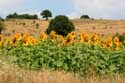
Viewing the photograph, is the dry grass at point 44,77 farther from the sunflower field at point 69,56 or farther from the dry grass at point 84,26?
the dry grass at point 84,26

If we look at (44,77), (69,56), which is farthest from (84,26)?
(44,77)

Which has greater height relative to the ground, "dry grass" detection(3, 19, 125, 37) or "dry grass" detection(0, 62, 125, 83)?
"dry grass" detection(0, 62, 125, 83)

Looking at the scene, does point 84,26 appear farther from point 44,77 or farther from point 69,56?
point 44,77

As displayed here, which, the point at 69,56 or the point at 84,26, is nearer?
the point at 69,56

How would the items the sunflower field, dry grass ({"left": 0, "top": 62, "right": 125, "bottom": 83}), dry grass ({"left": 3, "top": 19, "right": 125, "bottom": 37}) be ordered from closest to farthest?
1. dry grass ({"left": 0, "top": 62, "right": 125, "bottom": 83})
2. the sunflower field
3. dry grass ({"left": 3, "top": 19, "right": 125, "bottom": 37})

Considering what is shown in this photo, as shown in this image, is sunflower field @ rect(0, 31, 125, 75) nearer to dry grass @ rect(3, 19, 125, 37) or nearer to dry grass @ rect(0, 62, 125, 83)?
dry grass @ rect(0, 62, 125, 83)

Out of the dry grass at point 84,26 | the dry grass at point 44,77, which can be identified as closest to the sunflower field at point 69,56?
the dry grass at point 44,77

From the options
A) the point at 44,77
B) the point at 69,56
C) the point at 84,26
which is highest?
the point at 69,56

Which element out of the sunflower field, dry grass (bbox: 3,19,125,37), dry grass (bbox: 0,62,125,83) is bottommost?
dry grass (bbox: 3,19,125,37)

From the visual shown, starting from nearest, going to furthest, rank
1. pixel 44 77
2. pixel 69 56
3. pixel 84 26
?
pixel 44 77 < pixel 69 56 < pixel 84 26

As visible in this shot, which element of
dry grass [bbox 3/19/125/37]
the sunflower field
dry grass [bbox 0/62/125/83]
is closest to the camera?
dry grass [bbox 0/62/125/83]

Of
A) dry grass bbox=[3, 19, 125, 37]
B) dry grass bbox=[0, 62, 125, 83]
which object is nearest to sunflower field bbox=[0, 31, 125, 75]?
dry grass bbox=[0, 62, 125, 83]

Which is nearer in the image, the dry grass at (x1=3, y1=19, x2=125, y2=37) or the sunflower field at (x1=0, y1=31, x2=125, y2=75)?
the sunflower field at (x1=0, y1=31, x2=125, y2=75)

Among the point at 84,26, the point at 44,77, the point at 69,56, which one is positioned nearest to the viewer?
the point at 44,77
